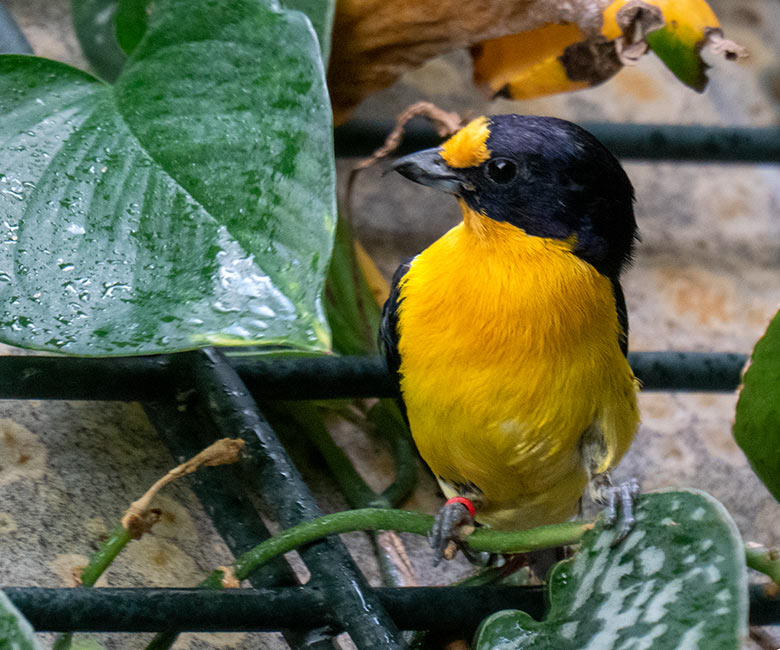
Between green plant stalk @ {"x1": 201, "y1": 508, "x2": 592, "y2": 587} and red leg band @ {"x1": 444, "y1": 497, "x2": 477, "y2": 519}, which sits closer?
green plant stalk @ {"x1": 201, "y1": 508, "x2": 592, "y2": 587}

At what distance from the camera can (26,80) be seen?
972 millimetres

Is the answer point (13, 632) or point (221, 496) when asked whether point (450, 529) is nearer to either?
point (221, 496)

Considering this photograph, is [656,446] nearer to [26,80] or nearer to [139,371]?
[139,371]

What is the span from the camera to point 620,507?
0.83m

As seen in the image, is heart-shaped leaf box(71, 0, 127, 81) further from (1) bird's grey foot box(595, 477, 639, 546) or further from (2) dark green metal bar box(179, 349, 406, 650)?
(1) bird's grey foot box(595, 477, 639, 546)

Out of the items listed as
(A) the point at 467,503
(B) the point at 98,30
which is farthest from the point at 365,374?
(B) the point at 98,30

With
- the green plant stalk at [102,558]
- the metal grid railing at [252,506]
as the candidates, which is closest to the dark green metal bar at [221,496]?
the metal grid railing at [252,506]

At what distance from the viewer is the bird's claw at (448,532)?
951 millimetres

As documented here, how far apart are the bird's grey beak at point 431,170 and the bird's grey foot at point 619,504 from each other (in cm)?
36

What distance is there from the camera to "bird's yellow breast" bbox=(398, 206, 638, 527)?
0.94 m

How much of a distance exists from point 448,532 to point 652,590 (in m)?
0.34

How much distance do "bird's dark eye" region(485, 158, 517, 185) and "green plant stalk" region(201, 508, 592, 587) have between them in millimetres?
362

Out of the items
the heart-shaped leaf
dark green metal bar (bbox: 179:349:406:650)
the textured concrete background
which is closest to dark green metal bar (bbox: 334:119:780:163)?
the textured concrete background

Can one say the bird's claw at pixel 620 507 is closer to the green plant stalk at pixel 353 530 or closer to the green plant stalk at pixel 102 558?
the green plant stalk at pixel 353 530
